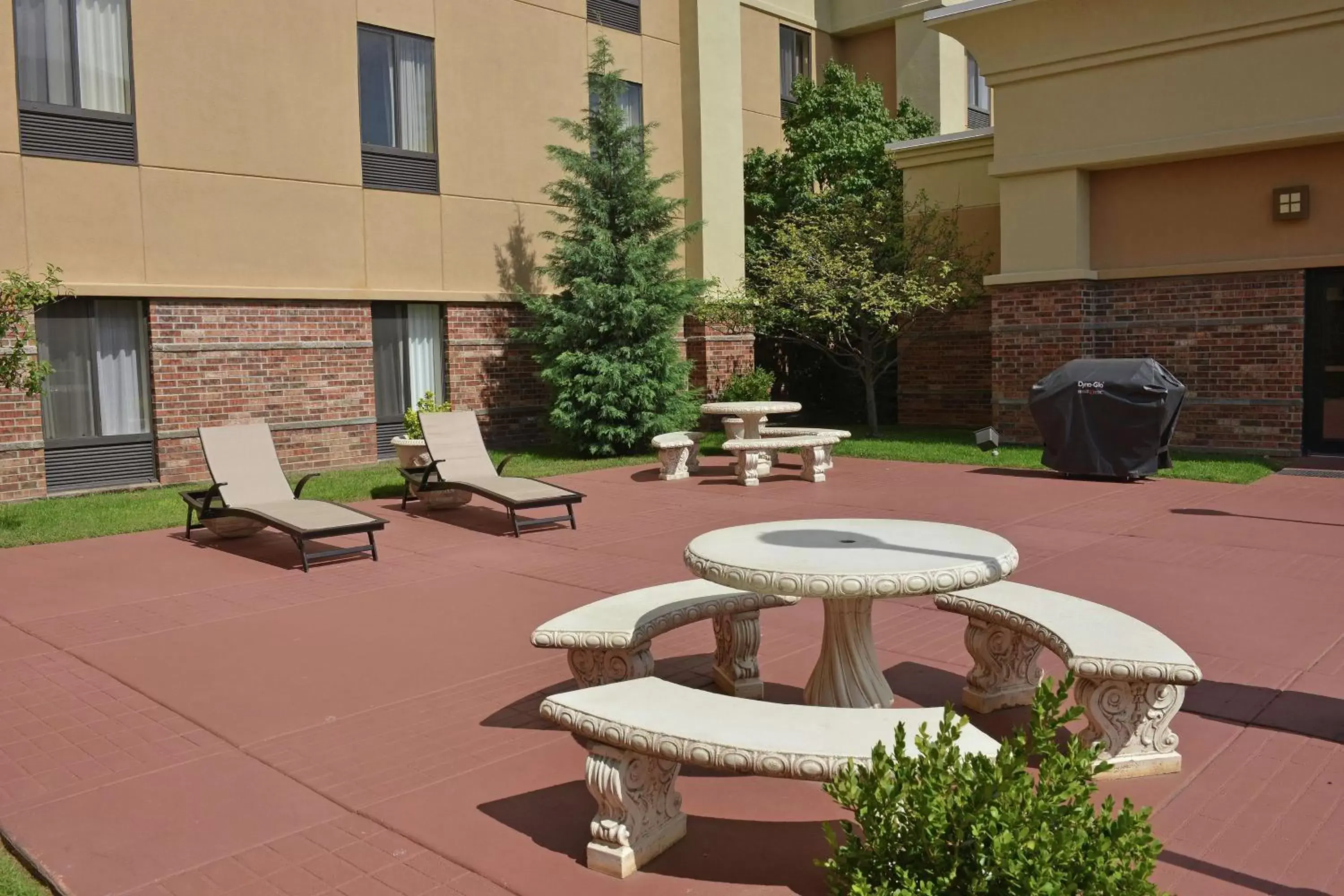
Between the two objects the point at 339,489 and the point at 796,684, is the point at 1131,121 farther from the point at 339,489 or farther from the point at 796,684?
the point at 796,684

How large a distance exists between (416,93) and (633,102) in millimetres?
4552

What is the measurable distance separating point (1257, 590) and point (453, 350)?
12.2 m

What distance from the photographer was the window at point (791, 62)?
24.0m

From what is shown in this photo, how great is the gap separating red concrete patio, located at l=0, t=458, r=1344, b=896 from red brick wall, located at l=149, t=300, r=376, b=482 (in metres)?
3.42

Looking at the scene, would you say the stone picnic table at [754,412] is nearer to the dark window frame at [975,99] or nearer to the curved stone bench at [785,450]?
the curved stone bench at [785,450]

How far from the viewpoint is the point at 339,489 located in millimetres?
13664

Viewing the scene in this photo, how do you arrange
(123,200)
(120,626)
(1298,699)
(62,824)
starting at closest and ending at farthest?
(62,824) → (1298,699) → (120,626) → (123,200)

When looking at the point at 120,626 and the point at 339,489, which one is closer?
the point at 120,626

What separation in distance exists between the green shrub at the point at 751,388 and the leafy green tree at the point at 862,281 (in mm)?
927

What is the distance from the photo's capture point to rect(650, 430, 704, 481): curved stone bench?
569 inches

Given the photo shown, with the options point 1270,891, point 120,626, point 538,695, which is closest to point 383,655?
point 538,695

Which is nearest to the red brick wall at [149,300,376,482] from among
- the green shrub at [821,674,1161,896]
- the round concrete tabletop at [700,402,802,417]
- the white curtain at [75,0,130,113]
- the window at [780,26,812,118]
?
the white curtain at [75,0,130,113]

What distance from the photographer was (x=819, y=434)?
14672mm

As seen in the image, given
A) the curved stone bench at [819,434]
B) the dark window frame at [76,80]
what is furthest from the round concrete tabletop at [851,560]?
the dark window frame at [76,80]
